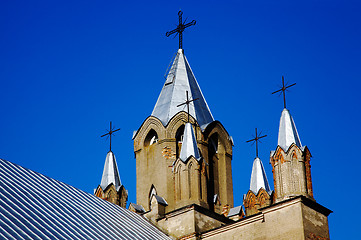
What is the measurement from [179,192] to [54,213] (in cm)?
688

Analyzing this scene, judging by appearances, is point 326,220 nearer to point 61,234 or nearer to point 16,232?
point 61,234

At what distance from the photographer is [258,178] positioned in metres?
34.4

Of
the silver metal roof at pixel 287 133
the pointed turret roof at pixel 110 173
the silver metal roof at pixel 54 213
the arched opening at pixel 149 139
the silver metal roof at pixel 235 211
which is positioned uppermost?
the arched opening at pixel 149 139

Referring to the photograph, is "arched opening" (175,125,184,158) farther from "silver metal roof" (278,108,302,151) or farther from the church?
"silver metal roof" (278,108,302,151)

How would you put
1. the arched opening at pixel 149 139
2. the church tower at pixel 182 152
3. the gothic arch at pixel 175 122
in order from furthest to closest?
1. the arched opening at pixel 149 139
2. the gothic arch at pixel 175 122
3. the church tower at pixel 182 152

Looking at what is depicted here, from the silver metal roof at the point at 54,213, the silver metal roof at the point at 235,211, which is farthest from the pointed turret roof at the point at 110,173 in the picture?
the silver metal roof at the point at 235,211

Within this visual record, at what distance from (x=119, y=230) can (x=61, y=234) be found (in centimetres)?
379

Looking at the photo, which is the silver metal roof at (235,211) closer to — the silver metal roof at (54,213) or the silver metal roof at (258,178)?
the silver metal roof at (258,178)

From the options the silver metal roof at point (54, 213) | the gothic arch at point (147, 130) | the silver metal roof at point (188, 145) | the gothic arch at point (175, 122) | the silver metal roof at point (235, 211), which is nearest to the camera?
the silver metal roof at point (54, 213)

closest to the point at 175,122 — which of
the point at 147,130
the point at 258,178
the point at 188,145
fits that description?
the point at 147,130

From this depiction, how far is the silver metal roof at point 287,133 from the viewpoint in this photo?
27.6 m

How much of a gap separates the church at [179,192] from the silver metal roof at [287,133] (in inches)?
1.7

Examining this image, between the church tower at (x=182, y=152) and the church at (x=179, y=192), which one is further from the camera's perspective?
the church tower at (x=182, y=152)

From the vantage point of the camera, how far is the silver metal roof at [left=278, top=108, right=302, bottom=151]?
27.6m
